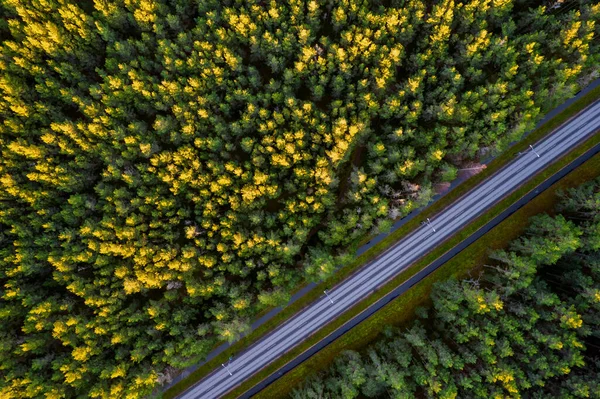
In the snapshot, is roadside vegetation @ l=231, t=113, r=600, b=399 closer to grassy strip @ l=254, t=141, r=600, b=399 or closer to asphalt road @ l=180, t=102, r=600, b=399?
grassy strip @ l=254, t=141, r=600, b=399

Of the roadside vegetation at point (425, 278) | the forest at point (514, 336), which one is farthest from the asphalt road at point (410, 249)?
the forest at point (514, 336)

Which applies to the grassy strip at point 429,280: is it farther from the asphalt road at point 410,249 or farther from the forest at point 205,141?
the forest at point 205,141

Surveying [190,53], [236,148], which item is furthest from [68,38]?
[236,148]

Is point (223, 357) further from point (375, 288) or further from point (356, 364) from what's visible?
point (375, 288)

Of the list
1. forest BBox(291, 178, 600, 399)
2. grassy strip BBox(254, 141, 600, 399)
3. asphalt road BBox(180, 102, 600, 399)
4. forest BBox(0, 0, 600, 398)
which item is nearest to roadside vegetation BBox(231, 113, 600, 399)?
grassy strip BBox(254, 141, 600, 399)

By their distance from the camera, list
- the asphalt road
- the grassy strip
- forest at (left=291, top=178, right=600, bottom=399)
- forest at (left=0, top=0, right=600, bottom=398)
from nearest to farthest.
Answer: forest at (left=0, top=0, right=600, bottom=398) → forest at (left=291, top=178, right=600, bottom=399) → the grassy strip → the asphalt road

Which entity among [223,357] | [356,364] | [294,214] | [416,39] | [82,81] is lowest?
[356,364]
